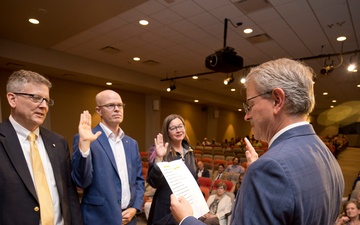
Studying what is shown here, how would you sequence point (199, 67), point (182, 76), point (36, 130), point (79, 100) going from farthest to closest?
point (182, 76) → point (79, 100) → point (199, 67) → point (36, 130)

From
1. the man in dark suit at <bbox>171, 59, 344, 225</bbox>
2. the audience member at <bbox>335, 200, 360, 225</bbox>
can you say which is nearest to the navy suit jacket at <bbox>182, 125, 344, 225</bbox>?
the man in dark suit at <bbox>171, 59, 344, 225</bbox>

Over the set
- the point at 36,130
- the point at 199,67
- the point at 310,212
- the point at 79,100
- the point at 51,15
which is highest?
the point at 199,67

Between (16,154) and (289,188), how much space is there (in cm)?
142

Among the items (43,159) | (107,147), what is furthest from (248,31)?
(43,159)

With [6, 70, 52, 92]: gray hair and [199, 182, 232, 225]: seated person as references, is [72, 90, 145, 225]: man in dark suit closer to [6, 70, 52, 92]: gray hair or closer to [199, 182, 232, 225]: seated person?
[6, 70, 52, 92]: gray hair

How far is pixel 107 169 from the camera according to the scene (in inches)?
65.7

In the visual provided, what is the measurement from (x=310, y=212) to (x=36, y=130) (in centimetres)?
157

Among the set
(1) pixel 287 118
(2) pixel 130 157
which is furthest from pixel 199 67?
(1) pixel 287 118

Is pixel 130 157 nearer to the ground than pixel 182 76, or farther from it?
nearer to the ground

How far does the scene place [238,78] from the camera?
9.13 metres

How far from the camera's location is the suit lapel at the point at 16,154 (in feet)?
4.16

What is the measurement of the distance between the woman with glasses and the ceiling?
2486mm

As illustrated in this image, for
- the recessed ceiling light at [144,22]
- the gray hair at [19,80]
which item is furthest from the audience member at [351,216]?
the recessed ceiling light at [144,22]

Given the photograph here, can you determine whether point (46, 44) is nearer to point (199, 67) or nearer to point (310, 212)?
point (199, 67)
